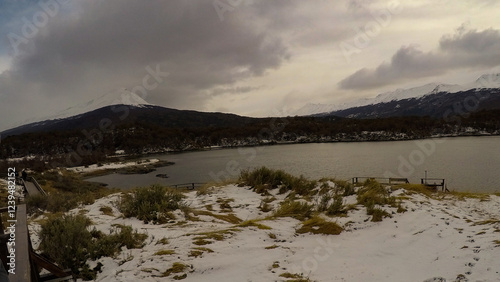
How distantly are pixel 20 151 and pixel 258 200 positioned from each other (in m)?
122

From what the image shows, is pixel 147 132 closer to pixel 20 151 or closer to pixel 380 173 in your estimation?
pixel 20 151

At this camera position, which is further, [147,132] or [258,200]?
[147,132]

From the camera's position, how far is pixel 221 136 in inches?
5290

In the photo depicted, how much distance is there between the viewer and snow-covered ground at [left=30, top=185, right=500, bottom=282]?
506cm

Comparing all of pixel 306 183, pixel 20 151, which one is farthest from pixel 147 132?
pixel 306 183

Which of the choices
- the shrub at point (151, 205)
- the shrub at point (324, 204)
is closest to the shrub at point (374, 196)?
the shrub at point (324, 204)

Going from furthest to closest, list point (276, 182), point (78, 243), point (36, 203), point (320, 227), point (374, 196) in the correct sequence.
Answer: point (276, 182) → point (36, 203) → point (374, 196) → point (320, 227) → point (78, 243)

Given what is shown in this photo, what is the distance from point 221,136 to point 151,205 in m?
125

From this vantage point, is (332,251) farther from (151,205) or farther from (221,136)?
(221,136)

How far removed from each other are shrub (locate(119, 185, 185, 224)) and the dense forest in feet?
333

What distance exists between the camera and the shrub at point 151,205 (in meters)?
9.04

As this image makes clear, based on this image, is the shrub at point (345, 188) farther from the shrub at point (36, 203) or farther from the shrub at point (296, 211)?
the shrub at point (36, 203)

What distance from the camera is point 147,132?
436 ft

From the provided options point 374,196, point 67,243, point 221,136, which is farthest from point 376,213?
point 221,136
